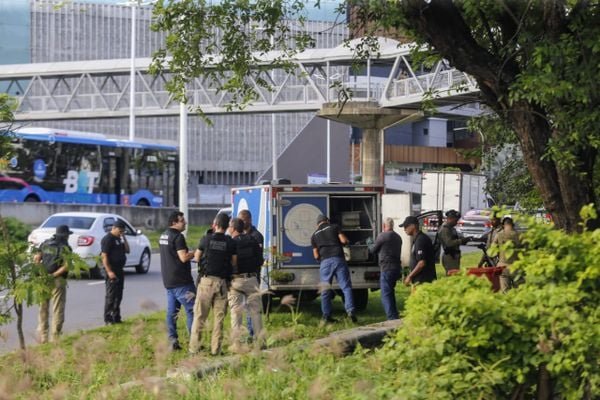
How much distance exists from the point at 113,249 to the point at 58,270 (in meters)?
3.26

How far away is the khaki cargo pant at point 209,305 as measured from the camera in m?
11.4

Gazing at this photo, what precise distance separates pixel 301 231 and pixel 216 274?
17.9 feet

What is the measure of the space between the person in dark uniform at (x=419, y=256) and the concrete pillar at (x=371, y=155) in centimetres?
2828

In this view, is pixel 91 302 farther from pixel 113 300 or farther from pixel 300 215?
pixel 300 215

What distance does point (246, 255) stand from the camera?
12.8 metres

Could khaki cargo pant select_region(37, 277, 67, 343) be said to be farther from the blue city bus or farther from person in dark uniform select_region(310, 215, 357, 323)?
the blue city bus

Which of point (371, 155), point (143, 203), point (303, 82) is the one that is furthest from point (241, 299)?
point (303, 82)

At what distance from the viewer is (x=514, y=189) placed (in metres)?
21.5

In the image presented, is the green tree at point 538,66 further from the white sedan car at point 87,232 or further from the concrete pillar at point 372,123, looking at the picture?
the concrete pillar at point 372,123

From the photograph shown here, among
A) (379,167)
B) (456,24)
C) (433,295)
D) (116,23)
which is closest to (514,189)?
(456,24)

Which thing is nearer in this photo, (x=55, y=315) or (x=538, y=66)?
(x=538, y=66)

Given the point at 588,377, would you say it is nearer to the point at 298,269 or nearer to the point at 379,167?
the point at 298,269

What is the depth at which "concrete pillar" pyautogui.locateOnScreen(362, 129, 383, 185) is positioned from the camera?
4341 cm

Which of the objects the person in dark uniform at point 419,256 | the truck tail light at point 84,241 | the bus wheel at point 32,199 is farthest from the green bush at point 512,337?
the bus wheel at point 32,199
